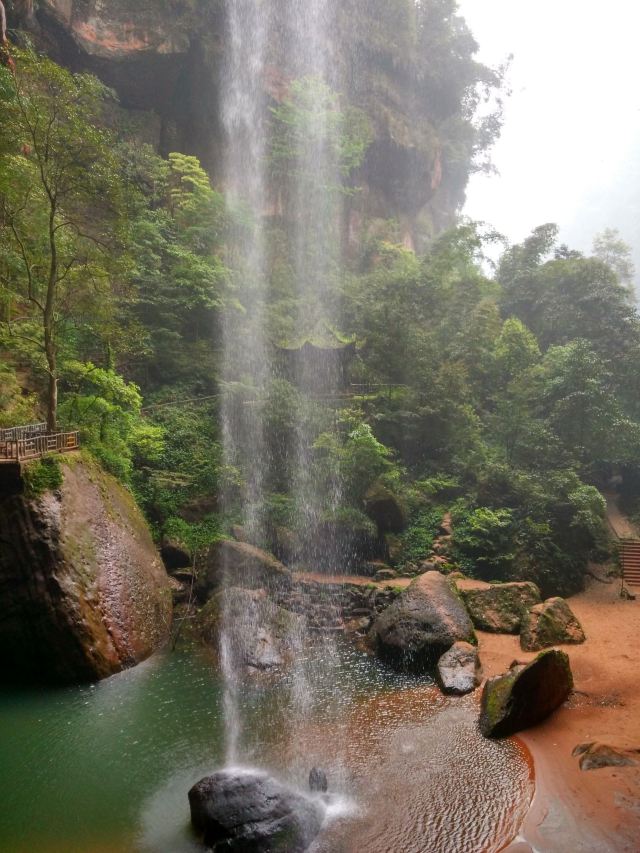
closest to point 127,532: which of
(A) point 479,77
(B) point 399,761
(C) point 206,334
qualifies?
(B) point 399,761

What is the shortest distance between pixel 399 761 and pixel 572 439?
15.9m

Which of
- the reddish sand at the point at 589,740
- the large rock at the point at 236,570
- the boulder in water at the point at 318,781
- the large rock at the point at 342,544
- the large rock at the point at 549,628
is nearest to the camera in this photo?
the reddish sand at the point at 589,740

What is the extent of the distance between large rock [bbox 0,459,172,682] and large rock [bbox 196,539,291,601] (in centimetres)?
245

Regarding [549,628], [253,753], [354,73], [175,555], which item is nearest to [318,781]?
[253,753]

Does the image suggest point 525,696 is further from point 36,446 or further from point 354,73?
point 354,73

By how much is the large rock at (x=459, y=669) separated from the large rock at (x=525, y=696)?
3.45 ft

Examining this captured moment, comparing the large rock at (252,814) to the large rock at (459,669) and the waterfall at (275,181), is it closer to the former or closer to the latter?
the large rock at (459,669)

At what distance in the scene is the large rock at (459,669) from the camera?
35.4ft

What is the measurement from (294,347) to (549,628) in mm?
17262

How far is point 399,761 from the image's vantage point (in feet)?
27.7

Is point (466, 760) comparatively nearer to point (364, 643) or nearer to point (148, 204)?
point (364, 643)

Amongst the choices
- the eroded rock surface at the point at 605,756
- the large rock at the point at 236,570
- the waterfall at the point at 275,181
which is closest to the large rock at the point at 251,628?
the large rock at the point at 236,570

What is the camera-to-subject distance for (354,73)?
3703cm

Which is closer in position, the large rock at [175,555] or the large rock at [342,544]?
the large rock at [175,555]
